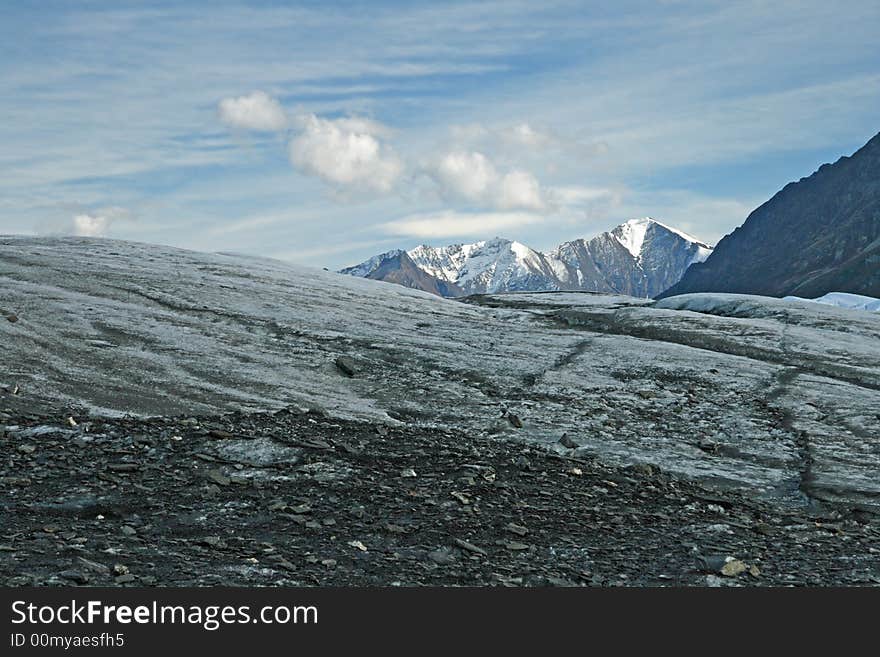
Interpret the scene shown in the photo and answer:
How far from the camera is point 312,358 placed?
86.3 ft

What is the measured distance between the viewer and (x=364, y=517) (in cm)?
1304

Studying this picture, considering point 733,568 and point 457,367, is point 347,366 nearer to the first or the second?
point 457,367

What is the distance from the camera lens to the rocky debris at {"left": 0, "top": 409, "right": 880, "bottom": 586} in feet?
35.2

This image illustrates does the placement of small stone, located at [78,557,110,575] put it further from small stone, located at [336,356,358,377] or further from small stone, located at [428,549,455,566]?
small stone, located at [336,356,358,377]

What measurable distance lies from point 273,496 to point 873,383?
78.9ft

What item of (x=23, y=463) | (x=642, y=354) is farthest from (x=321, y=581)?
(x=642, y=354)

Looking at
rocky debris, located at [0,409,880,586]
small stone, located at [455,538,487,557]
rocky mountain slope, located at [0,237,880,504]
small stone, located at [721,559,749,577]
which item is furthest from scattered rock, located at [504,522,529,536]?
rocky mountain slope, located at [0,237,880,504]

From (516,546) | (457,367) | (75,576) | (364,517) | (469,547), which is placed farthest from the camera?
(457,367)

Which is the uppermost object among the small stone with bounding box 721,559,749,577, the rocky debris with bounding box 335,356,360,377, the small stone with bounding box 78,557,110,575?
the rocky debris with bounding box 335,356,360,377

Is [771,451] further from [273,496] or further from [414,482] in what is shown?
[273,496]

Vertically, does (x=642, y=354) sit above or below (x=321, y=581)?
above

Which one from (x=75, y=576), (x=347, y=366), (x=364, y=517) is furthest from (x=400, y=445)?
(x=75, y=576)

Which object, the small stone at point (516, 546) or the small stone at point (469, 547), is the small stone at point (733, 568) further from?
the small stone at point (469, 547)

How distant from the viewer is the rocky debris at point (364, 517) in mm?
10742
